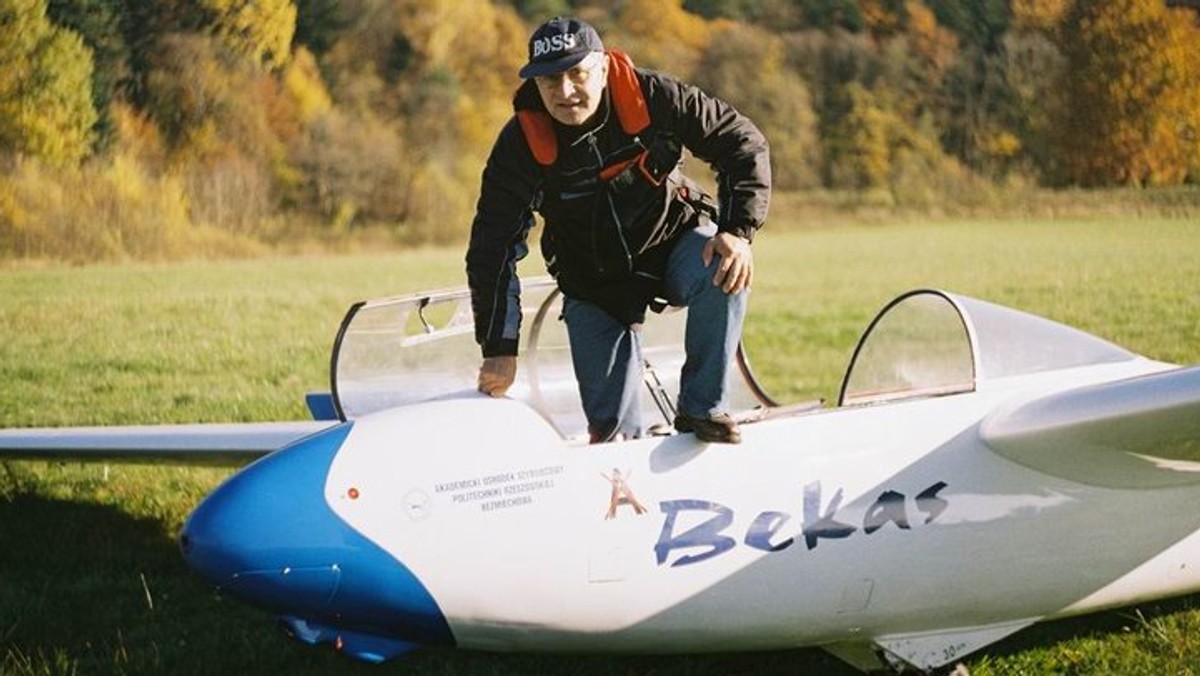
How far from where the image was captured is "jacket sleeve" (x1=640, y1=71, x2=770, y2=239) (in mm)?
3252

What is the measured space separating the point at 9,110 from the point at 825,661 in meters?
6.23

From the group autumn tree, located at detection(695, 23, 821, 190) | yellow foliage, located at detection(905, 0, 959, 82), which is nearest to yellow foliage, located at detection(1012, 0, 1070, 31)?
yellow foliage, located at detection(905, 0, 959, 82)

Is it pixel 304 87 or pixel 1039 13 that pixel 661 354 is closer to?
pixel 304 87

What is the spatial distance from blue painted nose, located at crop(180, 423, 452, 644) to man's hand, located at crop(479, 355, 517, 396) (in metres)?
0.57

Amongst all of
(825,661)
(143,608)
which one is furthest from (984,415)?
(143,608)

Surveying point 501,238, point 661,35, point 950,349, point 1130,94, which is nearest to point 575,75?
point 501,238

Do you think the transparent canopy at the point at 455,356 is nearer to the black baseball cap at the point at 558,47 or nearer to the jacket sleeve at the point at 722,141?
the jacket sleeve at the point at 722,141

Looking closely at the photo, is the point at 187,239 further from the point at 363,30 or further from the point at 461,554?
the point at 461,554

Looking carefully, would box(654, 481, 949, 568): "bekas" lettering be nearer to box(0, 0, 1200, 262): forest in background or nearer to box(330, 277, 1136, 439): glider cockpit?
box(330, 277, 1136, 439): glider cockpit

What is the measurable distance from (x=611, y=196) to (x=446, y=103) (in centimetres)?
538

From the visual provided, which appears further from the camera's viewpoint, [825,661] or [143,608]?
[143,608]

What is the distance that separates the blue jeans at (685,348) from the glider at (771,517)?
0.16 m

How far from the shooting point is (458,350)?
4.55 meters

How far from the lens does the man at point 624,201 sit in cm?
319
